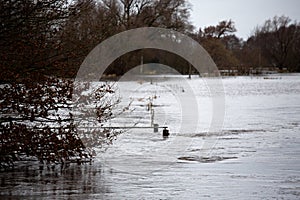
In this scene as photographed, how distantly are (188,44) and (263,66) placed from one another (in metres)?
59.9

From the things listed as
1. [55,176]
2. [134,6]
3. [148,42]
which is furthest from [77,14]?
[134,6]

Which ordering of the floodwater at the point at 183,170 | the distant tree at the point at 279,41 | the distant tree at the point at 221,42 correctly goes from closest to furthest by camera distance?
1. the floodwater at the point at 183,170
2. the distant tree at the point at 221,42
3. the distant tree at the point at 279,41

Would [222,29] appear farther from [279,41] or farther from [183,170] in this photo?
[183,170]

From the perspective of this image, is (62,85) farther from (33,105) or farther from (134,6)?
(134,6)

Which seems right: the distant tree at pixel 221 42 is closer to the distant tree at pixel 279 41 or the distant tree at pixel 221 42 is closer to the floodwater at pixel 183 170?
the distant tree at pixel 279 41

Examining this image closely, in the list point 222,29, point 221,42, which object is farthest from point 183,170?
point 222,29

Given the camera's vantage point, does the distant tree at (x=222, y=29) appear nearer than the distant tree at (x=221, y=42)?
No

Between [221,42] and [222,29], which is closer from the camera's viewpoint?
[221,42]

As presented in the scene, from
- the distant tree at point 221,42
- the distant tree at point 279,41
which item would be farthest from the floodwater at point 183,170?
the distant tree at point 279,41

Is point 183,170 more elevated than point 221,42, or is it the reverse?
point 221,42

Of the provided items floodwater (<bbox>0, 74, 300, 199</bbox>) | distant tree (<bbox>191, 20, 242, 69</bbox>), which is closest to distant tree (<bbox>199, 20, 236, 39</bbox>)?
distant tree (<bbox>191, 20, 242, 69</bbox>)

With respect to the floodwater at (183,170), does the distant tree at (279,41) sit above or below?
above

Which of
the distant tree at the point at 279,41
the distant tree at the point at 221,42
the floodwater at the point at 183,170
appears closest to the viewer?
the floodwater at the point at 183,170

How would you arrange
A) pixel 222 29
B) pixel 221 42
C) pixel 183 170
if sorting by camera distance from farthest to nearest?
pixel 222 29
pixel 221 42
pixel 183 170
